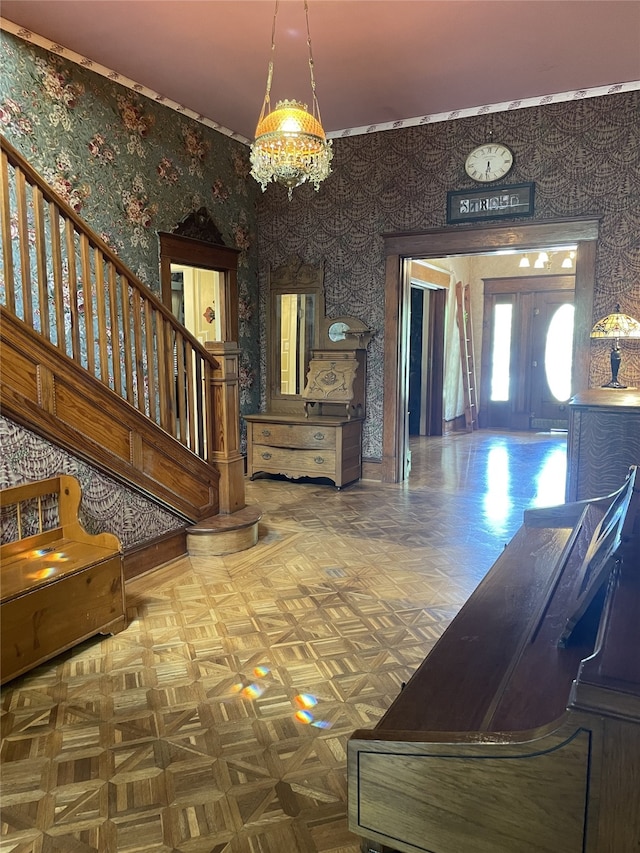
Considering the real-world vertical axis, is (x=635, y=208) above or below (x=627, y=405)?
above

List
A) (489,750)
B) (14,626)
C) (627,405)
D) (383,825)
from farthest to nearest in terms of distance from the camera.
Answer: (627,405)
(14,626)
(383,825)
(489,750)

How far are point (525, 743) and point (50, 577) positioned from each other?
7.56 feet

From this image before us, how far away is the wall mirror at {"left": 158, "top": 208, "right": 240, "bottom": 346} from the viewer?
556 centimetres

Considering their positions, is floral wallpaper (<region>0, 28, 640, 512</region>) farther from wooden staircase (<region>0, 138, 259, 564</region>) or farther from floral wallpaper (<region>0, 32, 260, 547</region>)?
wooden staircase (<region>0, 138, 259, 564</region>)

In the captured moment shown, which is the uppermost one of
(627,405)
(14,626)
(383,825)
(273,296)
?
(273,296)

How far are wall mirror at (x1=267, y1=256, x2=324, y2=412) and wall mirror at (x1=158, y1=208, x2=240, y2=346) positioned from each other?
509 millimetres

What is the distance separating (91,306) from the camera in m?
3.36

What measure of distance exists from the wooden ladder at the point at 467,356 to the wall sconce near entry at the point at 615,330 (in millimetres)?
5314

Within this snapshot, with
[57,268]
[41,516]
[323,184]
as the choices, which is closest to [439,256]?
[323,184]

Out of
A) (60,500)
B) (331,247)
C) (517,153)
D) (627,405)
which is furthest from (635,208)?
(60,500)

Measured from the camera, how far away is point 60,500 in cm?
314

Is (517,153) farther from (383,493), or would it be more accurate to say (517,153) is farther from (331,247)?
(383,493)

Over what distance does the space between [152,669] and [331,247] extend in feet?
16.1

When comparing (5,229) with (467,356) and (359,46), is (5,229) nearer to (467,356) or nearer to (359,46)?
(359,46)
